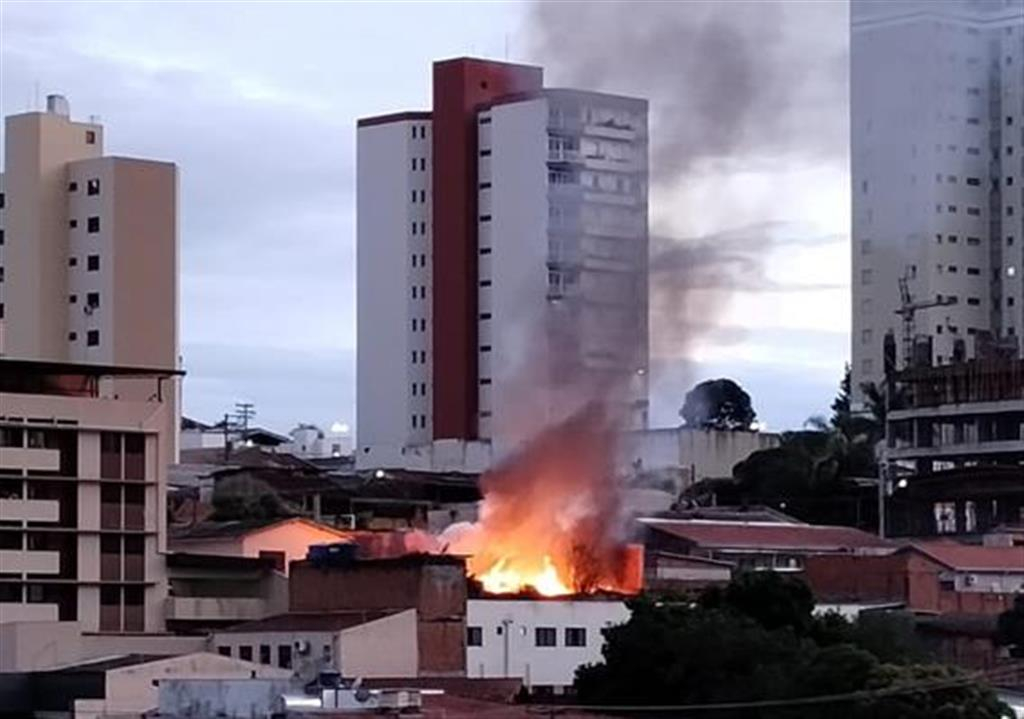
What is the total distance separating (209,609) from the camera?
72625 mm

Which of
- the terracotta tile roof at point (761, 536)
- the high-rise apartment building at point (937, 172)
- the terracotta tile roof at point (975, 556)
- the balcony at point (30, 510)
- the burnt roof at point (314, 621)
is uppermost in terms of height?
the high-rise apartment building at point (937, 172)

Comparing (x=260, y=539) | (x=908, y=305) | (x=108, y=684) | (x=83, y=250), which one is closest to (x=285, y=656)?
(x=108, y=684)

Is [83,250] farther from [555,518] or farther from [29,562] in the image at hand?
[29,562]

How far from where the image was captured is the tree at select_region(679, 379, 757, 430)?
132762 millimetres

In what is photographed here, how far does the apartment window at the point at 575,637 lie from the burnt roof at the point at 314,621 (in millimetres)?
5498

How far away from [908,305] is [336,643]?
70.2m

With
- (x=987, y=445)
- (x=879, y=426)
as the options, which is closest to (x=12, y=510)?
(x=987, y=445)

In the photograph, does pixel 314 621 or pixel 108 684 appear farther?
→ pixel 314 621

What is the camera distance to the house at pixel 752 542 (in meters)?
87.9

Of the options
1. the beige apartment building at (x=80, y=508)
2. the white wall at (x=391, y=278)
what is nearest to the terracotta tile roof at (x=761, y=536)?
the beige apartment building at (x=80, y=508)

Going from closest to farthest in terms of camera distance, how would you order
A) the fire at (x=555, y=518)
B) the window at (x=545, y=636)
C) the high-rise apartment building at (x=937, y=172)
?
the window at (x=545, y=636) < the fire at (x=555, y=518) < the high-rise apartment building at (x=937, y=172)

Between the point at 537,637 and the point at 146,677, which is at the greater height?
the point at 537,637

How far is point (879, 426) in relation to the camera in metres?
130

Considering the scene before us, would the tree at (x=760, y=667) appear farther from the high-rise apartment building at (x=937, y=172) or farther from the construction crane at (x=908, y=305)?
the high-rise apartment building at (x=937, y=172)
